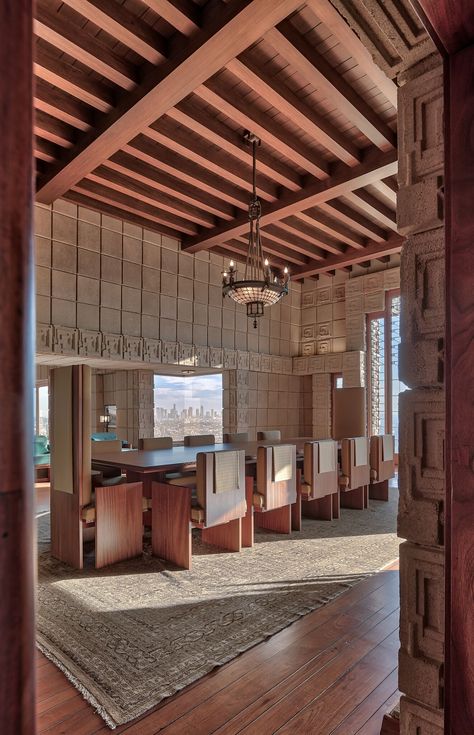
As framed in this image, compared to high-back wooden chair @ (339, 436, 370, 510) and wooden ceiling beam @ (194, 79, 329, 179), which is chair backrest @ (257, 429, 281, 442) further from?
wooden ceiling beam @ (194, 79, 329, 179)

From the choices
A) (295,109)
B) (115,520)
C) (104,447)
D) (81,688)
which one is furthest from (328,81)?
(81,688)

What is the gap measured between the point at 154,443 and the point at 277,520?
1748 mm

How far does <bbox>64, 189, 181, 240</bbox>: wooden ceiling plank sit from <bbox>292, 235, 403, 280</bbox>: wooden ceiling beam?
3078 mm

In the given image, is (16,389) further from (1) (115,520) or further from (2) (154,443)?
(2) (154,443)

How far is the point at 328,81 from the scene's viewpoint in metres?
4.07

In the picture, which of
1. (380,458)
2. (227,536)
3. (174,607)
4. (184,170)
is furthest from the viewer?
(184,170)

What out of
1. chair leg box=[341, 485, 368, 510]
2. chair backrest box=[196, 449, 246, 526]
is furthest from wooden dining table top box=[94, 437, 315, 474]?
chair leg box=[341, 485, 368, 510]

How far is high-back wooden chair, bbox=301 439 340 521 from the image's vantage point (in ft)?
14.5

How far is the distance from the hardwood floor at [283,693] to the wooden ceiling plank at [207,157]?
4884 millimetres

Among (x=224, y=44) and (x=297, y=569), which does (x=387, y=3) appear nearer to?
(x=224, y=44)

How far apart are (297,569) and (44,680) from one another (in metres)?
1.95

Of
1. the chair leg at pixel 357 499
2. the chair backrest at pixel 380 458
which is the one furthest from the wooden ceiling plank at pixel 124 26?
the chair leg at pixel 357 499

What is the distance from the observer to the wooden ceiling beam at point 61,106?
4.26 meters

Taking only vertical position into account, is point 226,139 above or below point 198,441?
above
